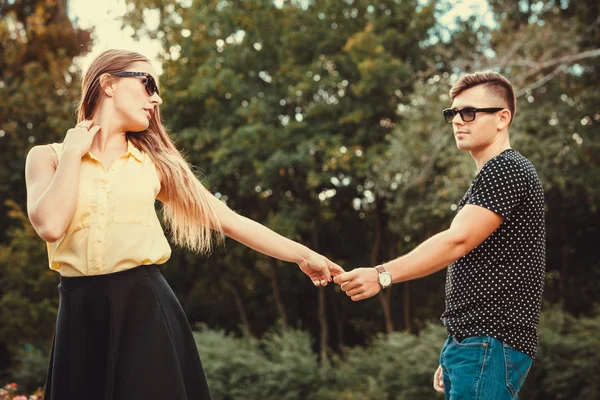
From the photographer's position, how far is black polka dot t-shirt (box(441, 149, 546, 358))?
2830 mm

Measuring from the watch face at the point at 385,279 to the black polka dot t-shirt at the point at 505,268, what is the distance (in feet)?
0.97

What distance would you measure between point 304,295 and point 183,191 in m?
16.1

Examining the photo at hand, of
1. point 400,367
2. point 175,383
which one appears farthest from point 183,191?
point 400,367

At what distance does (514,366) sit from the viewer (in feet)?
9.25

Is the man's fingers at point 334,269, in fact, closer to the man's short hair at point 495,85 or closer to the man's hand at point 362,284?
the man's hand at point 362,284

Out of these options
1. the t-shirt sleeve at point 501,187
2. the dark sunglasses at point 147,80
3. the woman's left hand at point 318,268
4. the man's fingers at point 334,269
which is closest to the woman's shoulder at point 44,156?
the dark sunglasses at point 147,80

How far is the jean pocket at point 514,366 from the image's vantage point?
9.18 feet

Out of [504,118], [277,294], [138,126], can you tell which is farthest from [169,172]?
[277,294]

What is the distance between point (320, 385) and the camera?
38.9 feet

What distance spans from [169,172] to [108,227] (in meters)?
0.40

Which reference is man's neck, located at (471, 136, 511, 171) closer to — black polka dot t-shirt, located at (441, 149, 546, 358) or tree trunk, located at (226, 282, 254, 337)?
black polka dot t-shirt, located at (441, 149, 546, 358)

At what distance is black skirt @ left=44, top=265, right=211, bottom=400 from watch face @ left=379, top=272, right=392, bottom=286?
953mm

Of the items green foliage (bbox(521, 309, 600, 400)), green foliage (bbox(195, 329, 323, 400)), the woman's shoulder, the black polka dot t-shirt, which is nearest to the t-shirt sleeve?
the black polka dot t-shirt

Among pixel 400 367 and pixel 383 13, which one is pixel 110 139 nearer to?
pixel 400 367
